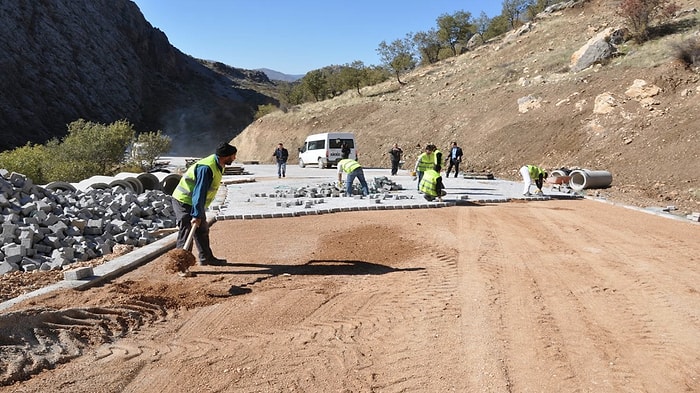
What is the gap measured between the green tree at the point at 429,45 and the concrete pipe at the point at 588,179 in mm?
37677

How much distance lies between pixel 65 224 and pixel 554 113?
74.0 ft

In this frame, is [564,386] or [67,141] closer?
[564,386]

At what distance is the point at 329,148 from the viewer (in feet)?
90.5

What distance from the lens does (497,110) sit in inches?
1124

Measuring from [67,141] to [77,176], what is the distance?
171 inches

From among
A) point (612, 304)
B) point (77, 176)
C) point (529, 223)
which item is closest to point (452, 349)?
point (612, 304)

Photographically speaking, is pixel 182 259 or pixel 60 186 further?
pixel 60 186

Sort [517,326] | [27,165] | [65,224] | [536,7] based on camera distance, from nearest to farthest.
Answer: [517,326], [65,224], [27,165], [536,7]

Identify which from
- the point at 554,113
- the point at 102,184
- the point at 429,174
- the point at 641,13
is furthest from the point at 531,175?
the point at 641,13

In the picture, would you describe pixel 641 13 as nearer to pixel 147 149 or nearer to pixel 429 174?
pixel 429 174

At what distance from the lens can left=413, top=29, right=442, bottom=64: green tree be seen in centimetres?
5297

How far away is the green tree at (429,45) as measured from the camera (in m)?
53.0

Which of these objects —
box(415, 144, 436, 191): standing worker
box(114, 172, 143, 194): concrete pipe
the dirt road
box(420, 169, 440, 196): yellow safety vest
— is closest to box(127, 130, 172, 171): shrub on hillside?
box(114, 172, 143, 194): concrete pipe

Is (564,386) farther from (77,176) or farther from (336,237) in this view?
(77,176)
